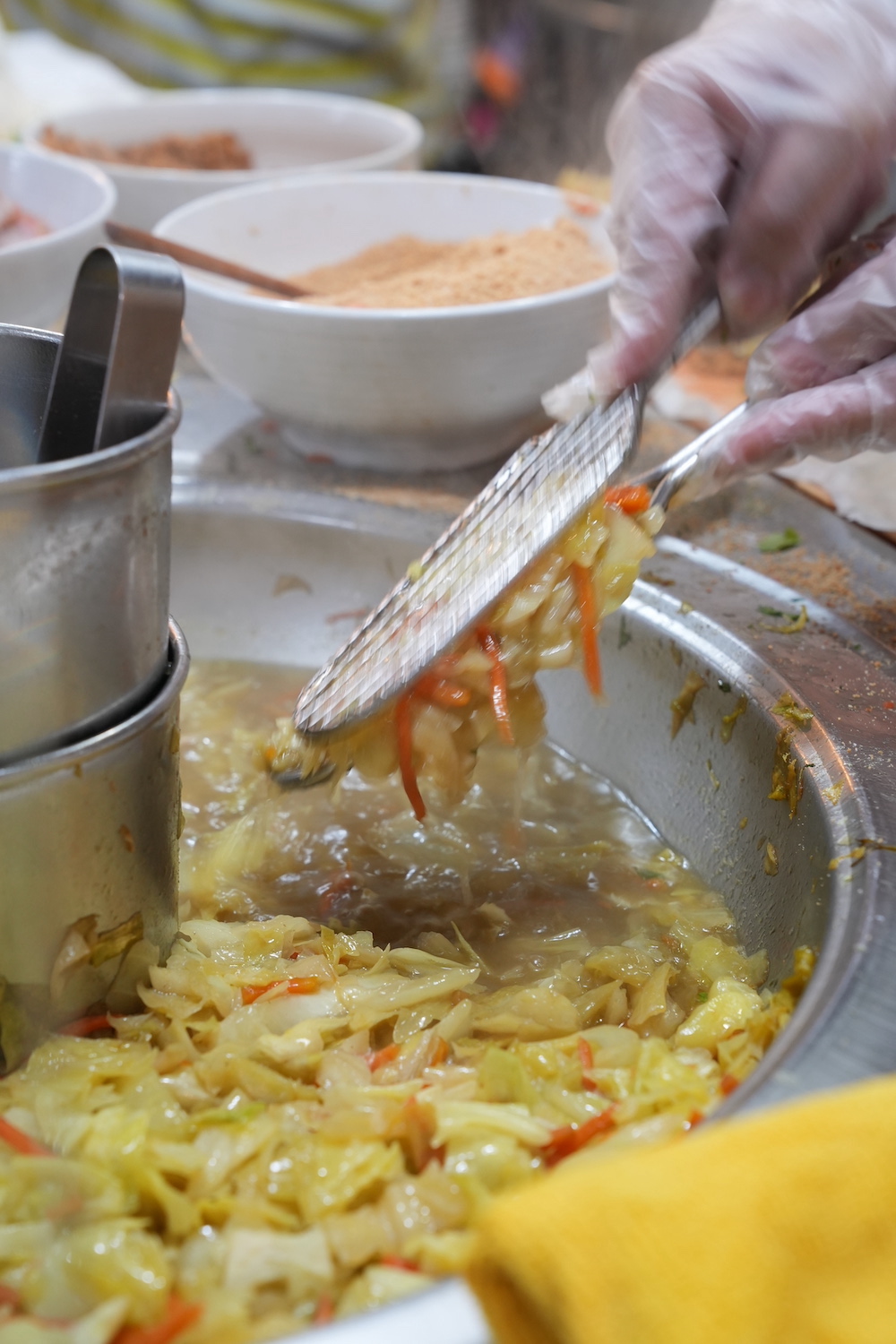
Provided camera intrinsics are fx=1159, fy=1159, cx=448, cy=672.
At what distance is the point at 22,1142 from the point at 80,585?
0.57 m

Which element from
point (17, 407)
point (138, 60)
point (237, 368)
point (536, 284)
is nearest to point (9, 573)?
point (17, 407)

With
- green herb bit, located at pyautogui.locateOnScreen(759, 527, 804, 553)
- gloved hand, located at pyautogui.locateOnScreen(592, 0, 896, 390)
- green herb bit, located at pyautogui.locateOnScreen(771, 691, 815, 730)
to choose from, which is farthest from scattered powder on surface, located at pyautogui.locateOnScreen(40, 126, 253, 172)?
green herb bit, located at pyautogui.locateOnScreen(771, 691, 815, 730)

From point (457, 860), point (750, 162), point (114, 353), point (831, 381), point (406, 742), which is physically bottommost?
point (457, 860)

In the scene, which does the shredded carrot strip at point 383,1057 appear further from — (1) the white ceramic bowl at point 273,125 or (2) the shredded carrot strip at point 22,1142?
(1) the white ceramic bowl at point 273,125

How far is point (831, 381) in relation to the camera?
1.67 meters

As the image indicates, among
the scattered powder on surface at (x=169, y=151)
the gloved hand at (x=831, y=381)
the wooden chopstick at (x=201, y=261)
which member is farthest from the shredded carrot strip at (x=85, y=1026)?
the scattered powder on surface at (x=169, y=151)

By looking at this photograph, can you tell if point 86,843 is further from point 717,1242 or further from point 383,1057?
point 717,1242

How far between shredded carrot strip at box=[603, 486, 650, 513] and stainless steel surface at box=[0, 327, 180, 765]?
1.97 ft

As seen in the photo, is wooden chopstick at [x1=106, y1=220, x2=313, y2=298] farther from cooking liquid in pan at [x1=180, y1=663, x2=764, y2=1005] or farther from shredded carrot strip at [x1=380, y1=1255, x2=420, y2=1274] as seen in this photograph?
shredded carrot strip at [x1=380, y1=1255, x2=420, y2=1274]

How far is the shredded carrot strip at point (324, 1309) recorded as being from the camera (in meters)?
1.00

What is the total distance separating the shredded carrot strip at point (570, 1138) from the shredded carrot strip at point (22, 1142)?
1.65ft

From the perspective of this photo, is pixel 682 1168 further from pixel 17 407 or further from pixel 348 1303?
pixel 17 407

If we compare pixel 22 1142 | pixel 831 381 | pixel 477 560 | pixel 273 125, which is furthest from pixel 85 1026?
pixel 273 125

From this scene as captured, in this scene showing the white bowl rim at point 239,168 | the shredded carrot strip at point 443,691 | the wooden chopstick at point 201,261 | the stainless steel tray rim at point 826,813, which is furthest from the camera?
the white bowl rim at point 239,168
